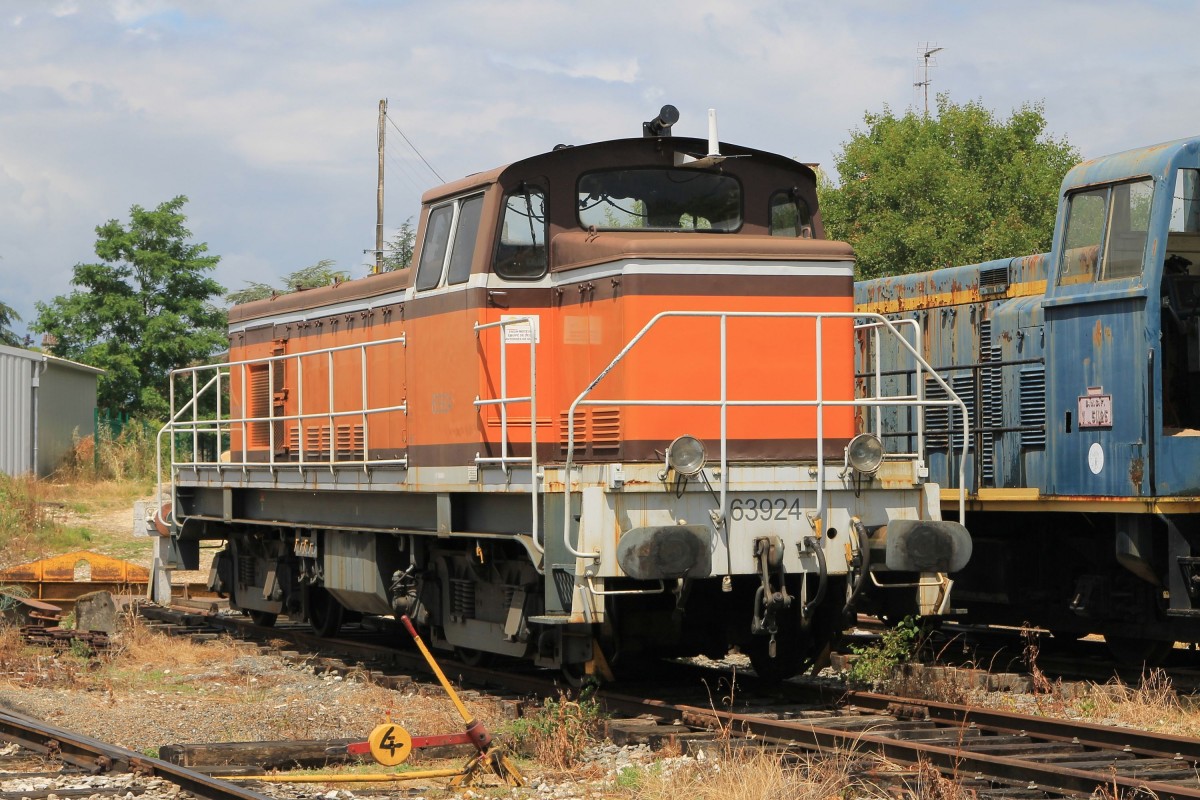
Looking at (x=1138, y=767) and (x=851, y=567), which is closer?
(x=1138, y=767)

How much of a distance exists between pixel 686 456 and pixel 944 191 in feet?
89.3

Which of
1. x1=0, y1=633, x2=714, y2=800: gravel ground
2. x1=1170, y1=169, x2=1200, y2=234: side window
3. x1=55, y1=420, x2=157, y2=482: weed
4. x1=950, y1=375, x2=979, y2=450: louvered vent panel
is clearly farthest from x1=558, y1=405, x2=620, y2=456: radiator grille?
x1=55, y1=420, x2=157, y2=482: weed

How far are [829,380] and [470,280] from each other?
243 cm

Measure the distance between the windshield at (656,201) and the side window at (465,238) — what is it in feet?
2.30

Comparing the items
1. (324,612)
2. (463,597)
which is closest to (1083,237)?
(463,597)

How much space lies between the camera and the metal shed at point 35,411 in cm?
2927

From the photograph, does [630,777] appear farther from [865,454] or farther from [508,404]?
[508,404]

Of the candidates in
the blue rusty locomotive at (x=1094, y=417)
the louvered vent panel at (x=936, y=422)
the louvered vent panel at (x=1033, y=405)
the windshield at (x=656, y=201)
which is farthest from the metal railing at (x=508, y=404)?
the louvered vent panel at (x=936, y=422)

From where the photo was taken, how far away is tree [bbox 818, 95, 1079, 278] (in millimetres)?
32969

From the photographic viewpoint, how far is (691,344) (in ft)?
30.0

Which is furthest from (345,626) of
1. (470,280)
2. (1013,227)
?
(1013,227)

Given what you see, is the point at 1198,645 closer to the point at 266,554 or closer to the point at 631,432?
the point at 631,432

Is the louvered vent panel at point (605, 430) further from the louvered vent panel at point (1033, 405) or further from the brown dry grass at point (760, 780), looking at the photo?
the louvered vent panel at point (1033, 405)

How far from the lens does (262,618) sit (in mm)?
14555
